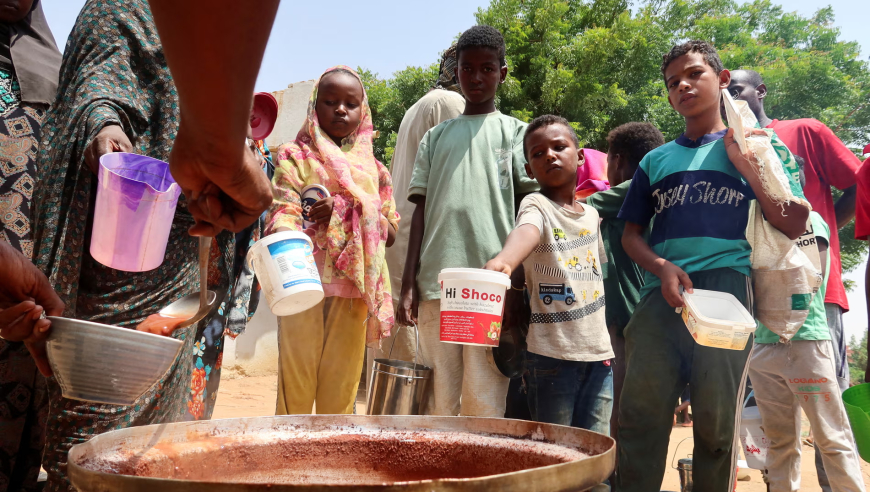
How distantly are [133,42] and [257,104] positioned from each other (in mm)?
1236

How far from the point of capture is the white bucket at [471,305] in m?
2.51

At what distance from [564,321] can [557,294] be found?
13 centimetres

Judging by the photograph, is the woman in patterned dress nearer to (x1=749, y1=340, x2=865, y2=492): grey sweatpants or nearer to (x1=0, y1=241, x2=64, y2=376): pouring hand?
(x1=0, y1=241, x2=64, y2=376): pouring hand

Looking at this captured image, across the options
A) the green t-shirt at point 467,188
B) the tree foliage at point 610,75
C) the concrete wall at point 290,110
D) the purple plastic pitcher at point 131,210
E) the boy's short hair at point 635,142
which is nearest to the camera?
the purple plastic pitcher at point 131,210

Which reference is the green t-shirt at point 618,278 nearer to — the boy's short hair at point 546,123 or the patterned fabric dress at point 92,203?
the boy's short hair at point 546,123

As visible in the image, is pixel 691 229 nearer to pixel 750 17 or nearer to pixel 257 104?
pixel 257 104

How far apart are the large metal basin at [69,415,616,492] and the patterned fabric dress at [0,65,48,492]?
141 cm

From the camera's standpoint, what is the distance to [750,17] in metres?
23.3

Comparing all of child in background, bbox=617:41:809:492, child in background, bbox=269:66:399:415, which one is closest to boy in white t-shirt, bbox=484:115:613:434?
child in background, bbox=617:41:809:492

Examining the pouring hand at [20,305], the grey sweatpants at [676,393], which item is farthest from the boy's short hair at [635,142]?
the pouring hand at [20,305]

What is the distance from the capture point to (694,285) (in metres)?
2.83

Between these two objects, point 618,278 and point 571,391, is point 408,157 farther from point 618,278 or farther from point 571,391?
point 571,391

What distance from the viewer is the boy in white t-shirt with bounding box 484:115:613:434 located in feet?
9.75

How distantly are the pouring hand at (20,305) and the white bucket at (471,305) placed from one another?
143 centimetres
